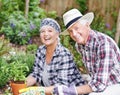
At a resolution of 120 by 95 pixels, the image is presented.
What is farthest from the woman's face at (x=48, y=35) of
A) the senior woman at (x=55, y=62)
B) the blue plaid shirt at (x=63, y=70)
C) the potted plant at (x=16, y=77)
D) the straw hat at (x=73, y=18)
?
the straw hat at (x=73, y=18)

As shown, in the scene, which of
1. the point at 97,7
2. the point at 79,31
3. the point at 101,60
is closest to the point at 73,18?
the point at 79,31

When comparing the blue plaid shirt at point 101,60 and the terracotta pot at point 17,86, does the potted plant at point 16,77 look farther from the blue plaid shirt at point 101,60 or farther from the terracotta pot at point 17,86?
the blue plaid shirt at point 101,60

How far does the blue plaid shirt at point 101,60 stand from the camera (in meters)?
4.60

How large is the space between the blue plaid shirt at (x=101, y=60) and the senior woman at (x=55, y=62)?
0.63 meters

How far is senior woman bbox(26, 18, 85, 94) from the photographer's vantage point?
546 cm

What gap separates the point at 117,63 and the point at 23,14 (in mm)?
6365

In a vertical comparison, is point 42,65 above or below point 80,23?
below

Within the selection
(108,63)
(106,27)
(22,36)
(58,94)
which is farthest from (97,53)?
(106,27)

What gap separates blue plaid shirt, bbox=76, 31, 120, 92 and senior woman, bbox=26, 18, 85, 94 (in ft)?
2.06

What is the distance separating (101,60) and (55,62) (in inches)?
38.8

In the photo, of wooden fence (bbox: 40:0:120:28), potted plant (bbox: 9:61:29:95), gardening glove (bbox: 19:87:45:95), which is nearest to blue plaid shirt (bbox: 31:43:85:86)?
potted plant (bbox: 9:61:29:95)

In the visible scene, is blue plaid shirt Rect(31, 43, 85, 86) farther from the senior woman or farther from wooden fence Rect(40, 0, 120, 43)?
wooden fence Rect(40, 0, 120, 43)

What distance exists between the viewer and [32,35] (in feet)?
33.5

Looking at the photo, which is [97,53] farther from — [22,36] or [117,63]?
[22,36]
